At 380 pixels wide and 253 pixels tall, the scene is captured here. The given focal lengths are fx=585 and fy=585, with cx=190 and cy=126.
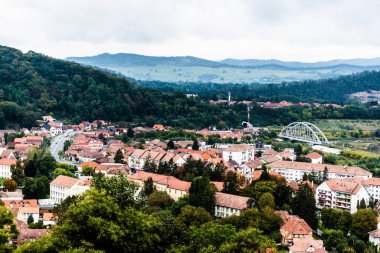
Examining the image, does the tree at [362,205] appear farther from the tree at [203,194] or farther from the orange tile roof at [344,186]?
the tree at [203,194]

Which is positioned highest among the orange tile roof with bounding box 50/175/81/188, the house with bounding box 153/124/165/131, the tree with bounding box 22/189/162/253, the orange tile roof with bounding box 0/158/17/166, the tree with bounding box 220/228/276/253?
the tree with bounding box 22/189/162/253

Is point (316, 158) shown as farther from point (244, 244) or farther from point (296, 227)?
point (244, 244)

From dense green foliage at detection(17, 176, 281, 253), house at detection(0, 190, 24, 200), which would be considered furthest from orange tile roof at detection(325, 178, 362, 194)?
house at detection(0, 190, 24, 200)

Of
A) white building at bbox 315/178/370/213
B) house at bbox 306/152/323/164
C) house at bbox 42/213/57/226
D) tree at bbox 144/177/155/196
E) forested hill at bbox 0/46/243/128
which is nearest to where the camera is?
house at bbox 42/213/57/226

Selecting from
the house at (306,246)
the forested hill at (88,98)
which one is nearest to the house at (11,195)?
the house at (306,246)

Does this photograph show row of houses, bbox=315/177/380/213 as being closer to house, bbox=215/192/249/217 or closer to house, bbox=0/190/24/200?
house, bbox=215/192/249/217

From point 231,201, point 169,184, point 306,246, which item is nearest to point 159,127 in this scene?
point 169,184

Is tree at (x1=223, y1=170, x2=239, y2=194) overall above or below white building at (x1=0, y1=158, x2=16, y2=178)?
above
